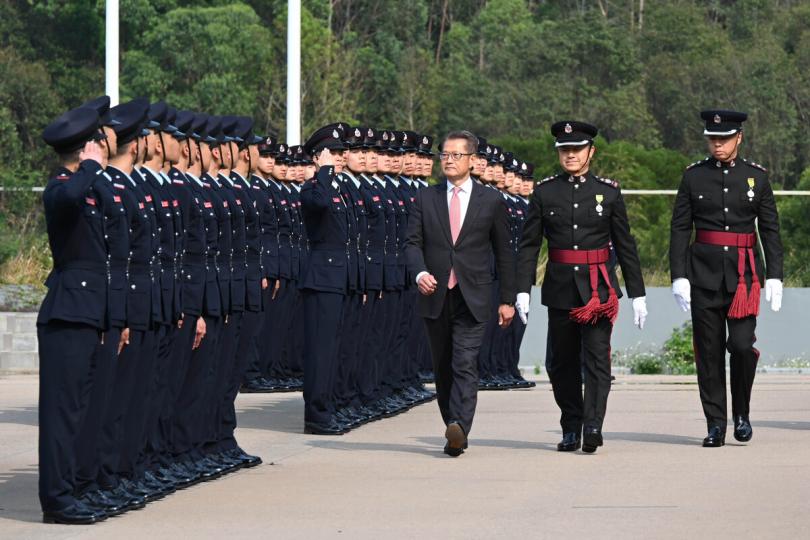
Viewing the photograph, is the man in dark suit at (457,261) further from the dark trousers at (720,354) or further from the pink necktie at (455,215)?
the dark trousers at (720,354)

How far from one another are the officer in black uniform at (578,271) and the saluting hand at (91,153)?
3.88 metres

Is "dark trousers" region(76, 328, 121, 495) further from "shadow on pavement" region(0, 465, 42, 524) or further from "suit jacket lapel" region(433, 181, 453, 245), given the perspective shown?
"suit jacket lapel" region(433, 181, 453, 245)

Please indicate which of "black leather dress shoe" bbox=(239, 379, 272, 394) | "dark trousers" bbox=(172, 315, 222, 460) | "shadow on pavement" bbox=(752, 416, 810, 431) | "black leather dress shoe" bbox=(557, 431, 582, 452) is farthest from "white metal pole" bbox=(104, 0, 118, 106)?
"dark trousers" bbox=(172, 315, 222, 460)

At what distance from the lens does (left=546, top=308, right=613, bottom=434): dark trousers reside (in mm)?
12977

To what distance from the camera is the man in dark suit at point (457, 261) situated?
13.2 metres

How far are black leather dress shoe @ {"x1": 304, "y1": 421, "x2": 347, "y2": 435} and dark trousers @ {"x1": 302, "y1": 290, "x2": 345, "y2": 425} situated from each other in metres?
0.02

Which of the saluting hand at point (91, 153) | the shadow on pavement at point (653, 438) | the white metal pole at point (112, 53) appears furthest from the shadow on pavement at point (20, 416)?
the white metal pole at point (112, 53)

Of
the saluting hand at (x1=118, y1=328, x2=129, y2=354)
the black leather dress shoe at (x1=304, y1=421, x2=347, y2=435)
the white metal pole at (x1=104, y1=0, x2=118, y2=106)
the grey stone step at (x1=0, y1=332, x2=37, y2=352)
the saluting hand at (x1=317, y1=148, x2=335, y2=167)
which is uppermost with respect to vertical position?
the white metal pole at (x1=104, y1=0, x2=118, y2=106)

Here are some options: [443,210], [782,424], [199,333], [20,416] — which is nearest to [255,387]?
[20,416]

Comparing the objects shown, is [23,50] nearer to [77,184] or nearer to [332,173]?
[332,173]

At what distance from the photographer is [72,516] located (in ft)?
32.3

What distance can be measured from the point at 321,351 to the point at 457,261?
1687 mm

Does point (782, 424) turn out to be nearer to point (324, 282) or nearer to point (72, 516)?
point (324, 282)

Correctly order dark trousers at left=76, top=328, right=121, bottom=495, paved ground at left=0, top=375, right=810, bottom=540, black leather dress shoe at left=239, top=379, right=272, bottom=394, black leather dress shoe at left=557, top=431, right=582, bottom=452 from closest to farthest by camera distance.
Answer: 1. paved ground at left=0, top=375, right=810, bottom=540
2. dark trousers at left=76, top=328, right=121, bottom=495
3. black leather dress shoe at left=557, top=431, right=582, bottom=452
4. black leather dress shoe at left=239, top=379, right=272, bottom=394
